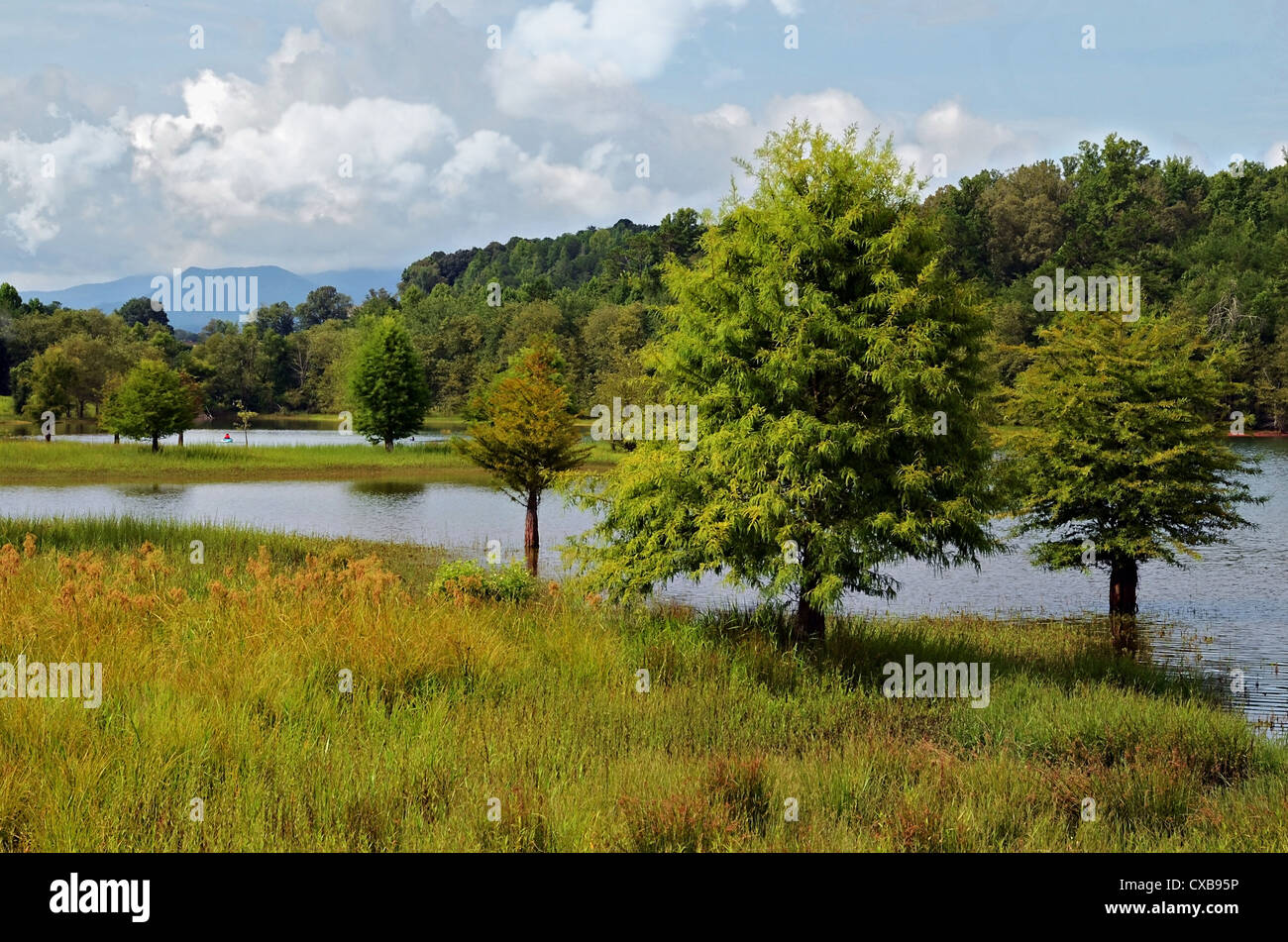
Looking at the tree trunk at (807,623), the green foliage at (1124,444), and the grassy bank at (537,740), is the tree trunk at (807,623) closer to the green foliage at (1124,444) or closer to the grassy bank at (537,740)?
the grassy bank at (537,740)

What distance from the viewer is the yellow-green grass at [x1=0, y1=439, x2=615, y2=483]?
166 ft

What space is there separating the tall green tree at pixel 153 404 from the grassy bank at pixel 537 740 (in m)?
48.0

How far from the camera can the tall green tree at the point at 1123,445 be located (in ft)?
61.3

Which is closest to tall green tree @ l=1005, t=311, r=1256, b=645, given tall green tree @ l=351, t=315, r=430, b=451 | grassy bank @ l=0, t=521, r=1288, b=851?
grassy bank @ l=0, t=521, r=1288, b=851

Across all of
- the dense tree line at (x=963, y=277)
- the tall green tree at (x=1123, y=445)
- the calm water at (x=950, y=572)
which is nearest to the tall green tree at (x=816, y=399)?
the calm water at (x=950, y=572)

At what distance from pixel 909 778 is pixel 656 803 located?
2401 mm

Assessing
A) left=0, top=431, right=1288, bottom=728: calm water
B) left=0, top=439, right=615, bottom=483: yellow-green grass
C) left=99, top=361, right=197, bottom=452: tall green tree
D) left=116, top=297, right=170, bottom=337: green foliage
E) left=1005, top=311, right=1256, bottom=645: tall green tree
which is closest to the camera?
left=0, top=431, right=1288, bottom=728: calm water

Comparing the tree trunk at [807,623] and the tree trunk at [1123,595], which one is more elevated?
the tree trunk at [807,623]

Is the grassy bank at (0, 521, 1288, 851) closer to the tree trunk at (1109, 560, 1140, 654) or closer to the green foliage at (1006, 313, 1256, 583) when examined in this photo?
the green foliage at (1006, 313, 1256, 583)

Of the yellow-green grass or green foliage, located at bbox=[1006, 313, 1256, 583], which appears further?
the yellow-green grass

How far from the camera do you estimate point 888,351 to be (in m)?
12.4

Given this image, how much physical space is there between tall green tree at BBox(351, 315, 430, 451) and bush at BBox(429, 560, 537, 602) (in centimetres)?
5072

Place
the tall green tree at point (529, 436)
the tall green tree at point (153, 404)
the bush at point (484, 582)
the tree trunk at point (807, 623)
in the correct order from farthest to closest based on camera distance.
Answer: the tall green tree at point (153, 404), the tall green tree at point (529, 436), the bush at point (484, 582), the tree trunk at point (807, 623)
